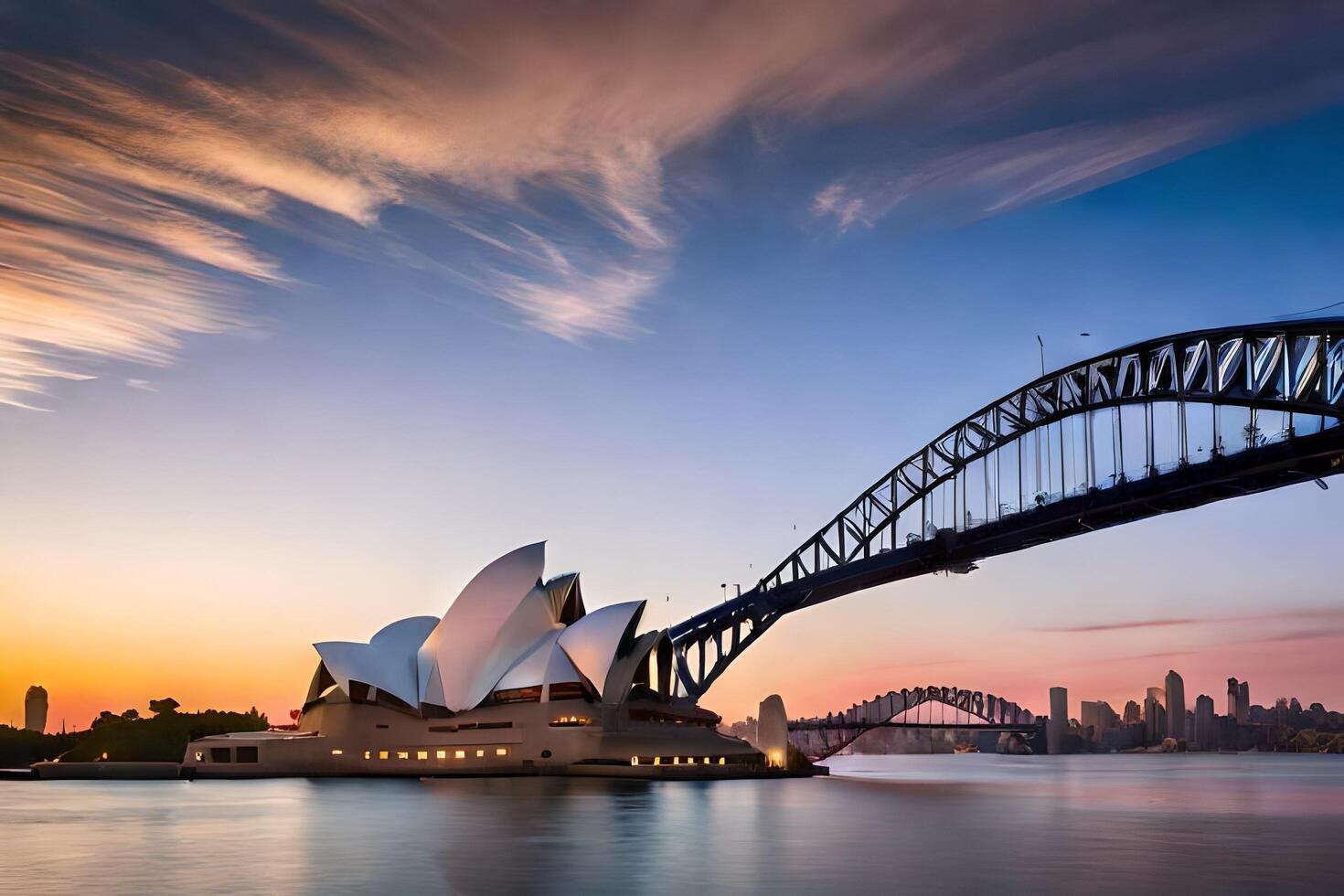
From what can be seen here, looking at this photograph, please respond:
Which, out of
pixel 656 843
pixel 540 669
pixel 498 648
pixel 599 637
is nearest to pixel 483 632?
pixel 498 648

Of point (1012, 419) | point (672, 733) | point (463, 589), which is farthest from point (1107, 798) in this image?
point (463, 589)

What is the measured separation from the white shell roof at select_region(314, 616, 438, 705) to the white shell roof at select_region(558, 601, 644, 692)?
437 inches

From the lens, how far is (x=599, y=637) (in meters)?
90.1

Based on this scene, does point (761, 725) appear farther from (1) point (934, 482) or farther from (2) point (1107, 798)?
(2) point (1107, 798)

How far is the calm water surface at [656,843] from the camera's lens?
88.6 feet

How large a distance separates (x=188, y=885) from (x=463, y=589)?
212ft

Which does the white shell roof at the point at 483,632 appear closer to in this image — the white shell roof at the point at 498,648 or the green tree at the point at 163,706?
the white shell roof at the point at 498,648

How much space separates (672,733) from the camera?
291ft

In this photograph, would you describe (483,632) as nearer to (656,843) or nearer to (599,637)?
(599,637)

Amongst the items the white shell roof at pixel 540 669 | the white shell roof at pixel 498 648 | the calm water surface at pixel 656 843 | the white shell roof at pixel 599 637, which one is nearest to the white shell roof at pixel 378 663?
the white shell roof at pixel 498 648

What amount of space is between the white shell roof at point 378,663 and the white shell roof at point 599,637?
11099 millimetres

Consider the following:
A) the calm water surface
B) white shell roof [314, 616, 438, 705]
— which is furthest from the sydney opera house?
the calm water surface

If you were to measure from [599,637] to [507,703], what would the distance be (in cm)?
763

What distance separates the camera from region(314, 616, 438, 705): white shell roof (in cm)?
9206
